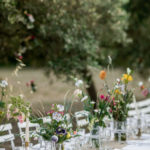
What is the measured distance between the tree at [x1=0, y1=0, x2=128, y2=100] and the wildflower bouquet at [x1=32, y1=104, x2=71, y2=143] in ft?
14.1

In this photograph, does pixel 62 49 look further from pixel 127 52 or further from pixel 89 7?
pixel 127 52

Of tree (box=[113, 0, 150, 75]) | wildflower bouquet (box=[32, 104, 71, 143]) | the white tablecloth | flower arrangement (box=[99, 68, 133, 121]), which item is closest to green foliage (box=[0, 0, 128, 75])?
tree (box=[113, 0, 150, 75])

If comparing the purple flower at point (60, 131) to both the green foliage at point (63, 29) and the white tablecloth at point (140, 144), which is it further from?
the green foliage at point (63, 29)

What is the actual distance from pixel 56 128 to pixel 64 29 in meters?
5.64

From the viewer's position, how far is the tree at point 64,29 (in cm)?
919

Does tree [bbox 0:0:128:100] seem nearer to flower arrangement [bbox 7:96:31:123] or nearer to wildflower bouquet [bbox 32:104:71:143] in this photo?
flower arrangement [bbox 7:96:31:123]

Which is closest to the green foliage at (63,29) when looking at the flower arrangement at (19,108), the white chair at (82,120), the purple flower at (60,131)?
the white chair at (82,120)

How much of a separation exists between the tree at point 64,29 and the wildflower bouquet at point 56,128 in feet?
14.1

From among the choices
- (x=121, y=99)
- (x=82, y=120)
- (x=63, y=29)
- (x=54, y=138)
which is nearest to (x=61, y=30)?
(x=63, y=29)

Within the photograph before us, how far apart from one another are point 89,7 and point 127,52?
520 cm

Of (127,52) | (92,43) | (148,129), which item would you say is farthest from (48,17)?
(127,52)

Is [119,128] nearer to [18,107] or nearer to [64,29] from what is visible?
[18,107]

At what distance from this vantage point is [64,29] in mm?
9797

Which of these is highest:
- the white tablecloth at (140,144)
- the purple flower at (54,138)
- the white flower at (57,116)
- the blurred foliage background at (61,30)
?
the blurred foliage background at (61,30)
